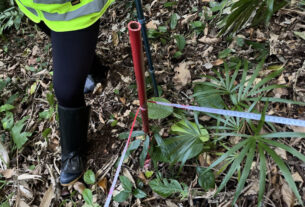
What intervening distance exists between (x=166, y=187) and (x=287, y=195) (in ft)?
1.96

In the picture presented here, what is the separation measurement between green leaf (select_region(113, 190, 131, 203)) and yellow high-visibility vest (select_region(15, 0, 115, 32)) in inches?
36.1

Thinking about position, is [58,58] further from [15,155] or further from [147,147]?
[15,155]

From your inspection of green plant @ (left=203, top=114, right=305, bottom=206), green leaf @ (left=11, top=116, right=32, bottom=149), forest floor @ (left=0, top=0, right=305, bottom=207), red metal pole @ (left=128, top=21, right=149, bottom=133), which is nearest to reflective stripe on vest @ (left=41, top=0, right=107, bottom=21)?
red metal pole @ (left=128, top=21, right=149, bottom=133)

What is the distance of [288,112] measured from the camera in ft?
5.09

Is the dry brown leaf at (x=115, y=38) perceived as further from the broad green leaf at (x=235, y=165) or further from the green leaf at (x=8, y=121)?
the broad green leaf at (x=235, y=165)

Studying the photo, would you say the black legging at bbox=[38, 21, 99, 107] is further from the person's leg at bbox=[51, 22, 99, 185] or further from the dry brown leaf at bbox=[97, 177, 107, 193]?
the dry brown leaf at bbox=[97, 177, 107, 193]

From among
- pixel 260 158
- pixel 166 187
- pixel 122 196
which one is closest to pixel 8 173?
pixel 122 196

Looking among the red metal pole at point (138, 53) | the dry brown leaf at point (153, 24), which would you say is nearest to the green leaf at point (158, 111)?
the red metal pole at point (138, 53)

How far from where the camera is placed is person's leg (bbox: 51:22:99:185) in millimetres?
1326

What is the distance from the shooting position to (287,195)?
4.21 feet

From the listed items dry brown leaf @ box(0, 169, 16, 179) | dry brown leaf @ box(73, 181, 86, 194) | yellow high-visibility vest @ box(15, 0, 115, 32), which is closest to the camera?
yellow high-visibility vest @ box(15, 0, 115, 32)

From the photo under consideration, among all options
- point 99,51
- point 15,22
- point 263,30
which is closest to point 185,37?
point 263,30

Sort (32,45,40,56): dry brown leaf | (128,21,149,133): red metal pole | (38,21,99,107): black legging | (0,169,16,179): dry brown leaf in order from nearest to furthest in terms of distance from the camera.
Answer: (128,21,149,133): red metal pole
(38,21,99,107): black legging
(0,169,16,179): dry brown leaf
(32,45,40,56): dry brown leaf

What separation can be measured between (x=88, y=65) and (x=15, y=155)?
1007mm
